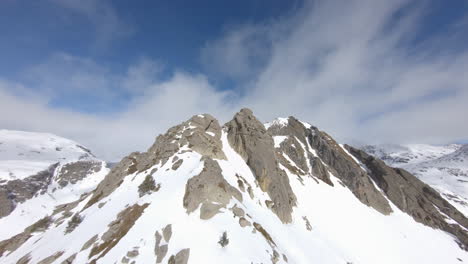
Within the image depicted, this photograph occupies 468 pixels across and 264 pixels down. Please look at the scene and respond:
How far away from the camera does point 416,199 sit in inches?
3880

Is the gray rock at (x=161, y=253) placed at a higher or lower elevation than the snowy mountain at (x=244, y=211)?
lower

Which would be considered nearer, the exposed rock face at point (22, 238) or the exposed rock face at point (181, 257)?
the exposed rock face at point (181, 257)

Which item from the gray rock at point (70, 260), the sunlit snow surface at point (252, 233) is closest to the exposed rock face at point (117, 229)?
the sunlit snow surface at point (252, 233)

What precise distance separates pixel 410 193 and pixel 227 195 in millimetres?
108388

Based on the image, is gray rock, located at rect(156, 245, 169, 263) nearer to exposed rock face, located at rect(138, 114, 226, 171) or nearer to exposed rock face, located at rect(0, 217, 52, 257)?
exposed rock face, located at rect(138, 114, 226, 171)

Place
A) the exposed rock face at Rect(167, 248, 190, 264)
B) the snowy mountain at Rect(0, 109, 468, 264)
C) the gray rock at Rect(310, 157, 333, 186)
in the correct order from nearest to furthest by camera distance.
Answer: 1. the exposed rock face at Rect(167, 248, 190, 264)
2. the snowy mountain at Rect(0, 109, 468, 264)
3. the gray rock at Rect(310, 157, 333, 186)

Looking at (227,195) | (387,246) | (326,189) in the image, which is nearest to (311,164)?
(326,189)

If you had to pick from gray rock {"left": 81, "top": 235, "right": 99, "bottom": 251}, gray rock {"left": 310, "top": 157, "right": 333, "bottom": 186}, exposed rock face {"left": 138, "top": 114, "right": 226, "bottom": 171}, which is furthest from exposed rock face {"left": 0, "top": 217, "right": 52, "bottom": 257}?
gray rock {"left": 310, "top": 157, "right": 333, "bottom": 186}

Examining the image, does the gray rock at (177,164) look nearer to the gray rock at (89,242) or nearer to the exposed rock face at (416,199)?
the gray rock at (89,242)

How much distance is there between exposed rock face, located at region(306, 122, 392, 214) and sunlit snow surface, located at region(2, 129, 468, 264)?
17.0ft

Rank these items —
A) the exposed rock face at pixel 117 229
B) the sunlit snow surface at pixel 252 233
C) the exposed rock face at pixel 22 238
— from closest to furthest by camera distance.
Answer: the sunlit snow surface at pixel 252 233 → the exposed rock face at pixel 117 229 → the exposed rock face at pixel 22 238

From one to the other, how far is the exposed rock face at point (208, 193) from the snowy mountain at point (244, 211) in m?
0.17

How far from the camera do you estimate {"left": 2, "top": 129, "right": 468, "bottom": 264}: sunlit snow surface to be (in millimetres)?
24859

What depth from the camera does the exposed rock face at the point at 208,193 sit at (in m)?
29.6
